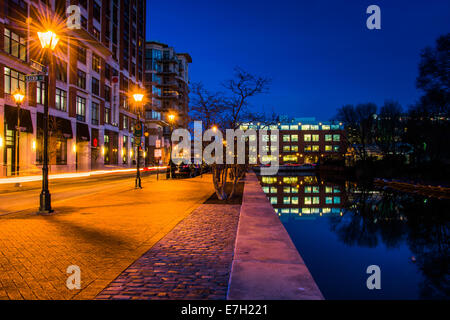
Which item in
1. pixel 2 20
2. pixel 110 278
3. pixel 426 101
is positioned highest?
pixel 2 20

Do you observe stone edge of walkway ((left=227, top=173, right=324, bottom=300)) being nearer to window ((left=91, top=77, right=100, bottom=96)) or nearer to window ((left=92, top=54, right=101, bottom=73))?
window ((left=91, top=77, right=100, bottom=96))

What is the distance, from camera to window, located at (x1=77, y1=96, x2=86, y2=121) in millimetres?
44500

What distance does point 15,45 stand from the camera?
3192 centimetres

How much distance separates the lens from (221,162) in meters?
14.2

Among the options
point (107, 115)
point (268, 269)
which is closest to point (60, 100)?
point (107, 115)

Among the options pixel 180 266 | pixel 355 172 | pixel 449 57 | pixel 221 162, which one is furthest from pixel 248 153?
pixel 355 172

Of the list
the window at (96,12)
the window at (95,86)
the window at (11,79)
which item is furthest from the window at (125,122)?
the window at (11,79)

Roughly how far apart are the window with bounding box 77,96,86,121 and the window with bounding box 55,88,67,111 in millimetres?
3115

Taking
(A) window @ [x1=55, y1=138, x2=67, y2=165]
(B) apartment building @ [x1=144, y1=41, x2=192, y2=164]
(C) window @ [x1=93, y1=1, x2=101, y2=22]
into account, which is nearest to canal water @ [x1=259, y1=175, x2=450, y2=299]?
(A) window @ [x1=55, y1=138, x2=67, y2=165]

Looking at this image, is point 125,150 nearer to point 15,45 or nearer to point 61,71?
point 61,71

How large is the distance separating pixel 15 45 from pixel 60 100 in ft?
30.3
